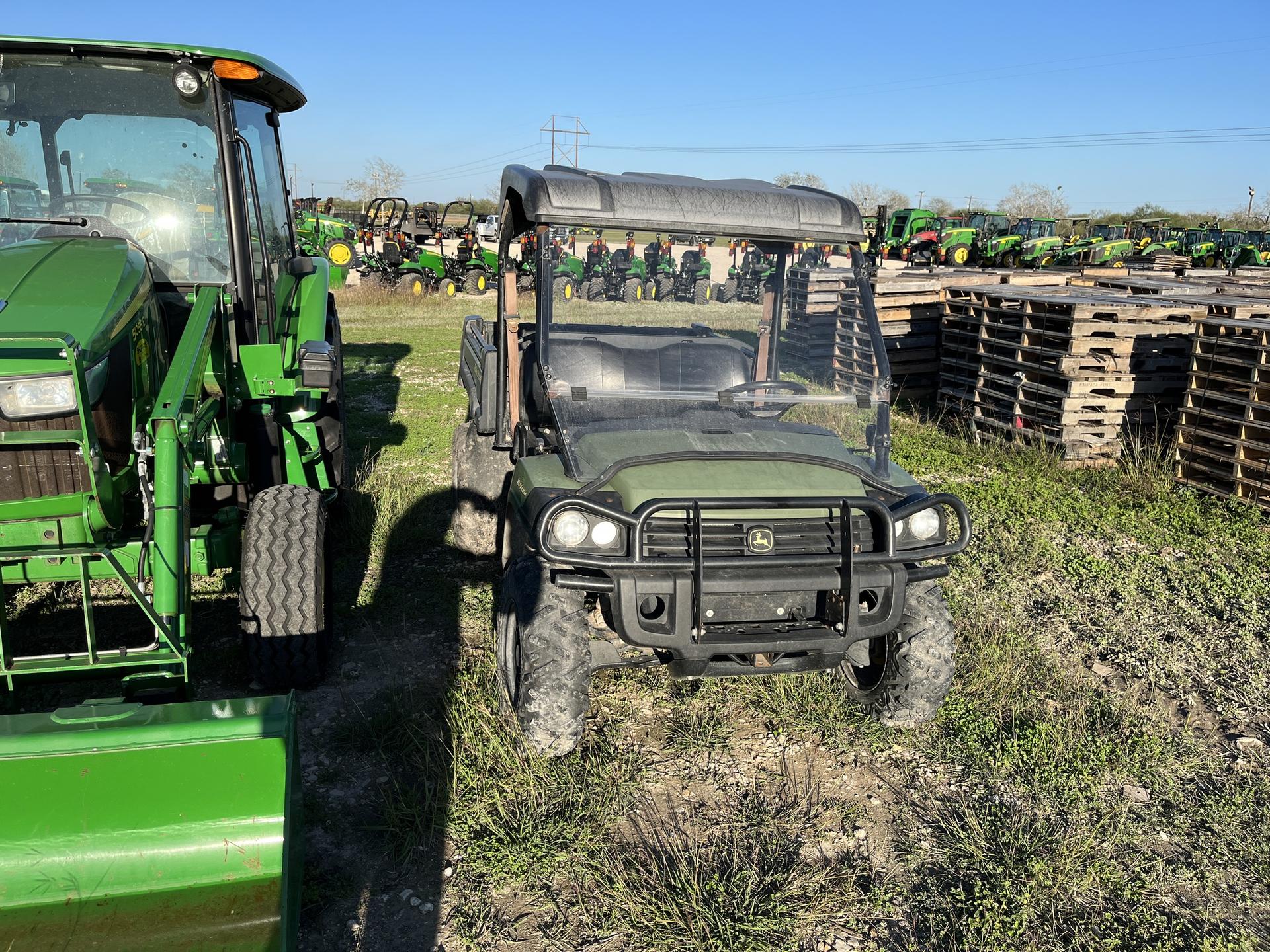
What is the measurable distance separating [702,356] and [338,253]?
15.5m

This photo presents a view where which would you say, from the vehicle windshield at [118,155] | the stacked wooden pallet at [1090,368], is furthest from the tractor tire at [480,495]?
the stacked wooden pallet at [1090,368]

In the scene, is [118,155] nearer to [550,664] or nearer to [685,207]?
[685,207]

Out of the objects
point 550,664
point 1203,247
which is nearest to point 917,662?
point 550,664

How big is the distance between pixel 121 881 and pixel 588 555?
156cm

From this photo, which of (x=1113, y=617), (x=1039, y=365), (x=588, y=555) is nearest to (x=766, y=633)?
(x=588, y=555)

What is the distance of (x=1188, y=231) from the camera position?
31.5 meters

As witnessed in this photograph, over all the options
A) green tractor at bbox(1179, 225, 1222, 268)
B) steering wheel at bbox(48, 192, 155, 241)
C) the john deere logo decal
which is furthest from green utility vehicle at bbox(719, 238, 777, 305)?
green tractor at bbox(1179, 225, 1222, 268)

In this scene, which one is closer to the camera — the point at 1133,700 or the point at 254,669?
the point at 254,669

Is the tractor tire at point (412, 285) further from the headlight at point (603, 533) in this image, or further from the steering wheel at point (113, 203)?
the headlight at point (603, 533)

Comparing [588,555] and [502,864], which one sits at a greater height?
[588,555]

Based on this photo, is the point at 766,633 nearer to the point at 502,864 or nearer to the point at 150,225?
the point at 502,864

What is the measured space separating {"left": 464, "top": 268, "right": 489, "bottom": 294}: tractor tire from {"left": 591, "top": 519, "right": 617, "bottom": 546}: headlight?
17.5 meters

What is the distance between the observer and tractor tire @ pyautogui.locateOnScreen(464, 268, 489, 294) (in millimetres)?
19797

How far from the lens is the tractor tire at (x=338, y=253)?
1783 cm
